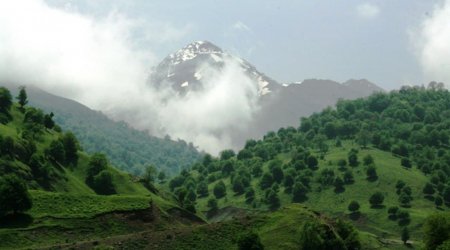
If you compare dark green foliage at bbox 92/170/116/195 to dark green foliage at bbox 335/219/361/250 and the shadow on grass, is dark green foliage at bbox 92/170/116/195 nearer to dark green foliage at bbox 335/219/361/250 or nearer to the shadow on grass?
the shadow on grass

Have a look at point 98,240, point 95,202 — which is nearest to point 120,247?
point 98,240

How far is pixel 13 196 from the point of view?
119m

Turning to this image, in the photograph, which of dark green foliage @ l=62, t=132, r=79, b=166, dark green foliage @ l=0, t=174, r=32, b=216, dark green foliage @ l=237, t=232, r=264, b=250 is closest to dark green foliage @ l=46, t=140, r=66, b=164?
dark green foliage @ l=62, t=132, r=79, b=166

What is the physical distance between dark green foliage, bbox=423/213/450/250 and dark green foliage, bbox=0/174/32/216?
3595 inches

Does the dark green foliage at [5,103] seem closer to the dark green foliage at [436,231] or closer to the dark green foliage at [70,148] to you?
the dark green foliage at [70,148]

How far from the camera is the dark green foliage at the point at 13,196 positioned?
118562 mm

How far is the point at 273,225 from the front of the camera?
133 meters

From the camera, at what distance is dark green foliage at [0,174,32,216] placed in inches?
4668

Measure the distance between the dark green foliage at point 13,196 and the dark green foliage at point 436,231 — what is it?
91309 millimetres

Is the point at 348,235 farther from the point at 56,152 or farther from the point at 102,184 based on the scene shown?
the point at 56,152

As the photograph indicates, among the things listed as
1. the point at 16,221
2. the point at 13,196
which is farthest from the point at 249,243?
the point at 13,196

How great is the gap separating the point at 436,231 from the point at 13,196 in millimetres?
95132

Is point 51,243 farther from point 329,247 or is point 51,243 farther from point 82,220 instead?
point 329,247

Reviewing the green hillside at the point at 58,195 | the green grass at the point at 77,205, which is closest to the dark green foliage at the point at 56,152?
the green hillside at the point at 58,195
